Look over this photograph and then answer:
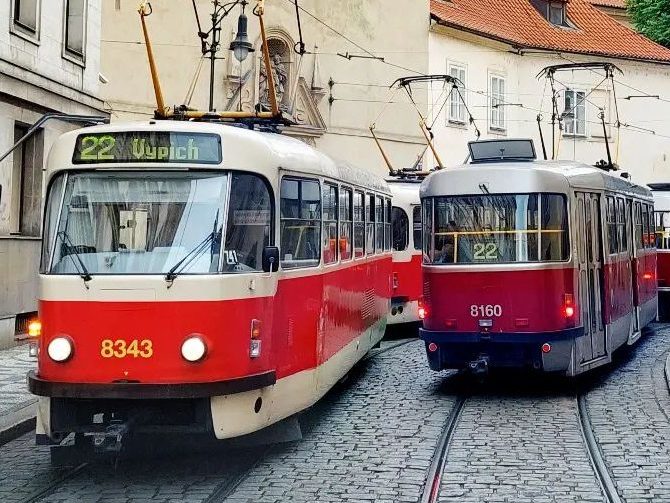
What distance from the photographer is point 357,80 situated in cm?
3669

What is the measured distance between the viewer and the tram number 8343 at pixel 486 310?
518 inches

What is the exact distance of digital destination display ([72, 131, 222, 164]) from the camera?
8.80 metres

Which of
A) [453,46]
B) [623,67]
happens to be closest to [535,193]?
[453,46]

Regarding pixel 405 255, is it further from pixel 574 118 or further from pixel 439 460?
pixel 574 118

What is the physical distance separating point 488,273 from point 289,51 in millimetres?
23242

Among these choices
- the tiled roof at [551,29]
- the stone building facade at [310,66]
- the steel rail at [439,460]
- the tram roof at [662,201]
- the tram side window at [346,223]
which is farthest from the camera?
the tiled roof at [551,29]

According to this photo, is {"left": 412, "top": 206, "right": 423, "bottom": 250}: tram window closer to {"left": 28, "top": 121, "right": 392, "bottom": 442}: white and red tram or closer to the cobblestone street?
the cobblestone street

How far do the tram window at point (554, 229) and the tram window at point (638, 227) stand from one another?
19.3ft

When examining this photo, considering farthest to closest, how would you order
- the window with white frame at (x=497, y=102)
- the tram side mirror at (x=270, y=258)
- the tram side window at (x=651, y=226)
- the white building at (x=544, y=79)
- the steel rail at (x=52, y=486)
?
the window with white frame at (x=497, y=102)
the white building at (x=544, y=79)
the tram side window at (x=651, y=226)
the tram side mirror at (x=270, y=258)
the steel rail at (x=52, y=486)

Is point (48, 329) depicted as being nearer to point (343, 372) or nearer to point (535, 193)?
point (343, 372)

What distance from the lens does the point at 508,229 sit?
13.2 m

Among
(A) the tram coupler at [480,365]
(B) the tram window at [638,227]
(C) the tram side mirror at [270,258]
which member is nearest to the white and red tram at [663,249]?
(B) the tram window at [638,227]

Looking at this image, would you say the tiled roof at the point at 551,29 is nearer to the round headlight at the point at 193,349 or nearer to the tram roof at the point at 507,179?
the tram roof at the point at 507,179

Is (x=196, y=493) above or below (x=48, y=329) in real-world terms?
below
